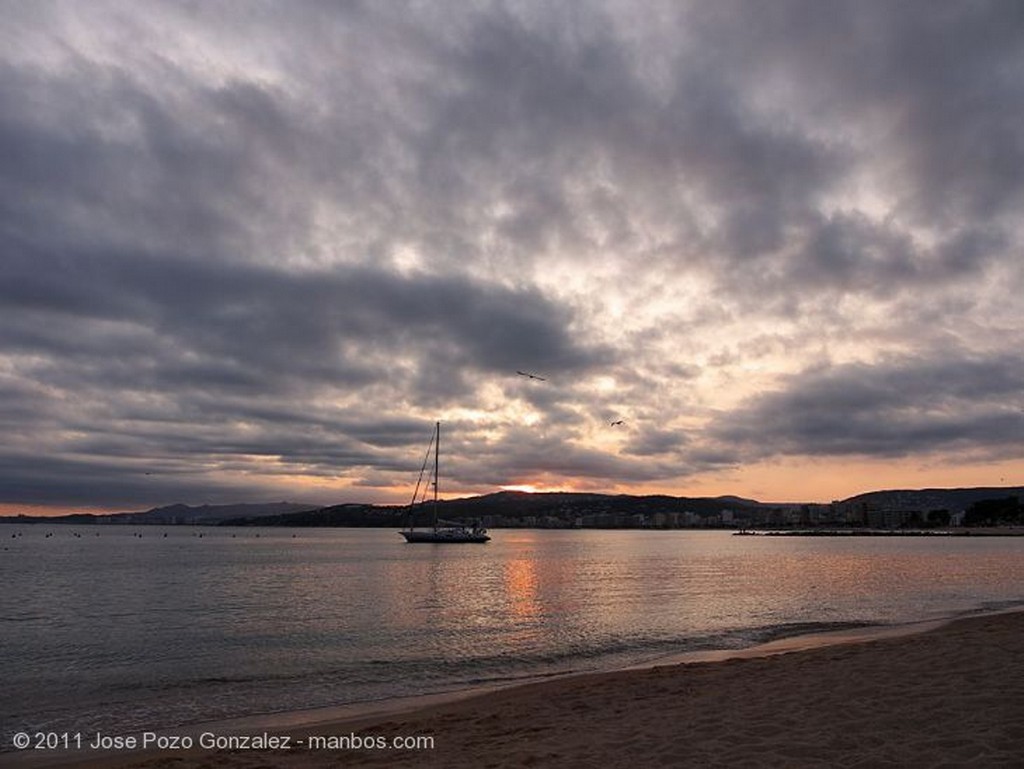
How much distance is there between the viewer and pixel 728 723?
12023 mm

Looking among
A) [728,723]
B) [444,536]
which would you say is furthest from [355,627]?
[444,536]

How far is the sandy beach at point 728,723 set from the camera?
32.7 ft

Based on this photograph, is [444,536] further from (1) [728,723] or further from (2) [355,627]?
Answer: (1) [728,723]

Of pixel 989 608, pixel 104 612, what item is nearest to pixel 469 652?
pixel 104 612

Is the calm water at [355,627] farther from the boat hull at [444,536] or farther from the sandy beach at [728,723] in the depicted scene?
the boat hull at [444,536]

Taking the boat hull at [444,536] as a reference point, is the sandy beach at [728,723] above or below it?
above

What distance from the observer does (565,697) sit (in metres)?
16.9

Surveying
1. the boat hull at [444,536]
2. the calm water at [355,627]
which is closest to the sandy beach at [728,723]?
the calm water at [355,627]

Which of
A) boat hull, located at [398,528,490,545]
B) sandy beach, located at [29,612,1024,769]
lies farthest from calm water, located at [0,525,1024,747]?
boat hull, located at [398,528,490,545]

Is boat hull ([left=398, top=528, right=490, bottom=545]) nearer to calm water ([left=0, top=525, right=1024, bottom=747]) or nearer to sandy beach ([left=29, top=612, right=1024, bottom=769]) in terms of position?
calm water ([left=0, top=525, right=1024, bottom=747])

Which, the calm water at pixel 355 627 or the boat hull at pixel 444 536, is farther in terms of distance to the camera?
the boat hull at pixel 444 536

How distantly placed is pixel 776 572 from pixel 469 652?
53.9 meters

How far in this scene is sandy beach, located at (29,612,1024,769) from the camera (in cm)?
997

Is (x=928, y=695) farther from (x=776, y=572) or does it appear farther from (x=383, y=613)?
(x=776, y=572)
